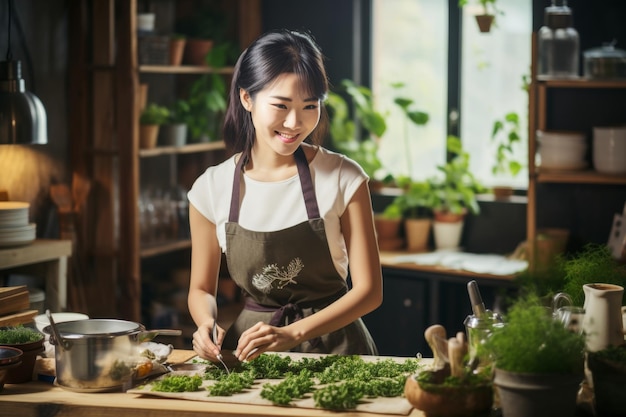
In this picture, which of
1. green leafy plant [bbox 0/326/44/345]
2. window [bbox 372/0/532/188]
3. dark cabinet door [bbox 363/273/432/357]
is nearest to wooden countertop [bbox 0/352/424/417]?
green leafy plant [bbox 0/326/44/345]

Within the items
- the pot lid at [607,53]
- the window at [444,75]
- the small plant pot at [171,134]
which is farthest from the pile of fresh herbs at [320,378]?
the window at [444,75]

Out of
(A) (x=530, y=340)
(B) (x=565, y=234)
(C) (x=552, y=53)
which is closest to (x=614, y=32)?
(C) (x=552, y=53)

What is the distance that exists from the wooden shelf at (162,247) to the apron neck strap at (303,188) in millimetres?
2142

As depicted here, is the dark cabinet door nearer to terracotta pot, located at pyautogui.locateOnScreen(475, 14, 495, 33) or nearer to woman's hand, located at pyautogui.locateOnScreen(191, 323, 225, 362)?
terracotta pot, located at pyautogui.locateOnScreen(475, 14, 495, 33)

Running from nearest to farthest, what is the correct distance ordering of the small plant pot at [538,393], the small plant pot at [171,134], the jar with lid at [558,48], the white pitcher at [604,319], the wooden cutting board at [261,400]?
the small plant pot at [538,393] < the wooden cutting board at [261,400] < the white pitcher at [604,319] < the jar with lid at [558,48] < the small plant pot at [171,134]

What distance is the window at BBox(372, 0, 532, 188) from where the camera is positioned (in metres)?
5.35

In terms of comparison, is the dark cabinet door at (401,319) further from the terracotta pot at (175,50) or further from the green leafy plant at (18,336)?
the green leafy plant at (18,336)

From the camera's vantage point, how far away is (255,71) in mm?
2695

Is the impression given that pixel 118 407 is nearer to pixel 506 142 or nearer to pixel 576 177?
pixel 576 177

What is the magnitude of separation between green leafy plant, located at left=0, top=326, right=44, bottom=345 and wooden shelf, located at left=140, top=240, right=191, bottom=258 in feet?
7.87

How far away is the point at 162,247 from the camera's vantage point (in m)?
5.09

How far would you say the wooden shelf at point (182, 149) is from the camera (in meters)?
4.97

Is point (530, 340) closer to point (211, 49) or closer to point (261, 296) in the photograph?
point (261, 296)

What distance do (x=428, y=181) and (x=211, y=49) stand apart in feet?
4.70
